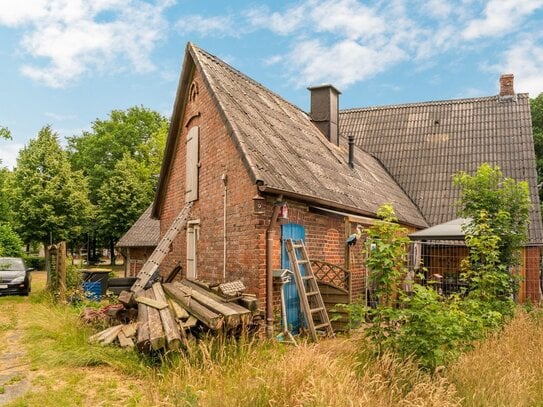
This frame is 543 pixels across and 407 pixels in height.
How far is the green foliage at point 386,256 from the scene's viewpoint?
6.30 meters

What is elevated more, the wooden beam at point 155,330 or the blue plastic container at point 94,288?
the wooden beam at point 155,330

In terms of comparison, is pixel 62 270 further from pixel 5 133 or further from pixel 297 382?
pixel 297 382

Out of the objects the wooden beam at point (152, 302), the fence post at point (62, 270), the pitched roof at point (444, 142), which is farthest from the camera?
the pitched roof at point (444, 142)

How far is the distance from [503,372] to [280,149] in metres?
6.37

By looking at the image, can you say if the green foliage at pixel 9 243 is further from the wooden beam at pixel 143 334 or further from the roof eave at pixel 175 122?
the wooden beam at pixel 143 334

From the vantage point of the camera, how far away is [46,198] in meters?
29.4

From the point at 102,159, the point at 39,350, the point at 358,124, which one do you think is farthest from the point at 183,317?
the point at 102,159

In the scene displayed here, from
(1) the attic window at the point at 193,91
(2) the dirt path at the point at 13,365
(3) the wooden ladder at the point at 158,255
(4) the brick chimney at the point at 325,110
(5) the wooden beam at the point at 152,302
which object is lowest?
(2) the dirt path at the point at 13,365

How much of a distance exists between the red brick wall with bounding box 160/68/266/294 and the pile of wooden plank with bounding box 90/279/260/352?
753mm

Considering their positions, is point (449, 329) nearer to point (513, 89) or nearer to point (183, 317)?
point (183, 317)

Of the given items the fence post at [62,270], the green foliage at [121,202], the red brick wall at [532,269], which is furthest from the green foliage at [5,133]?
the green foliage at [121,202]

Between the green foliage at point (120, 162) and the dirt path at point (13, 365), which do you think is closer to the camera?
the dirt path at point (13, 365)

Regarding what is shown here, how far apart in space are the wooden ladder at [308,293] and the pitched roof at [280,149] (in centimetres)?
102

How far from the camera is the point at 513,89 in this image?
21672mm
